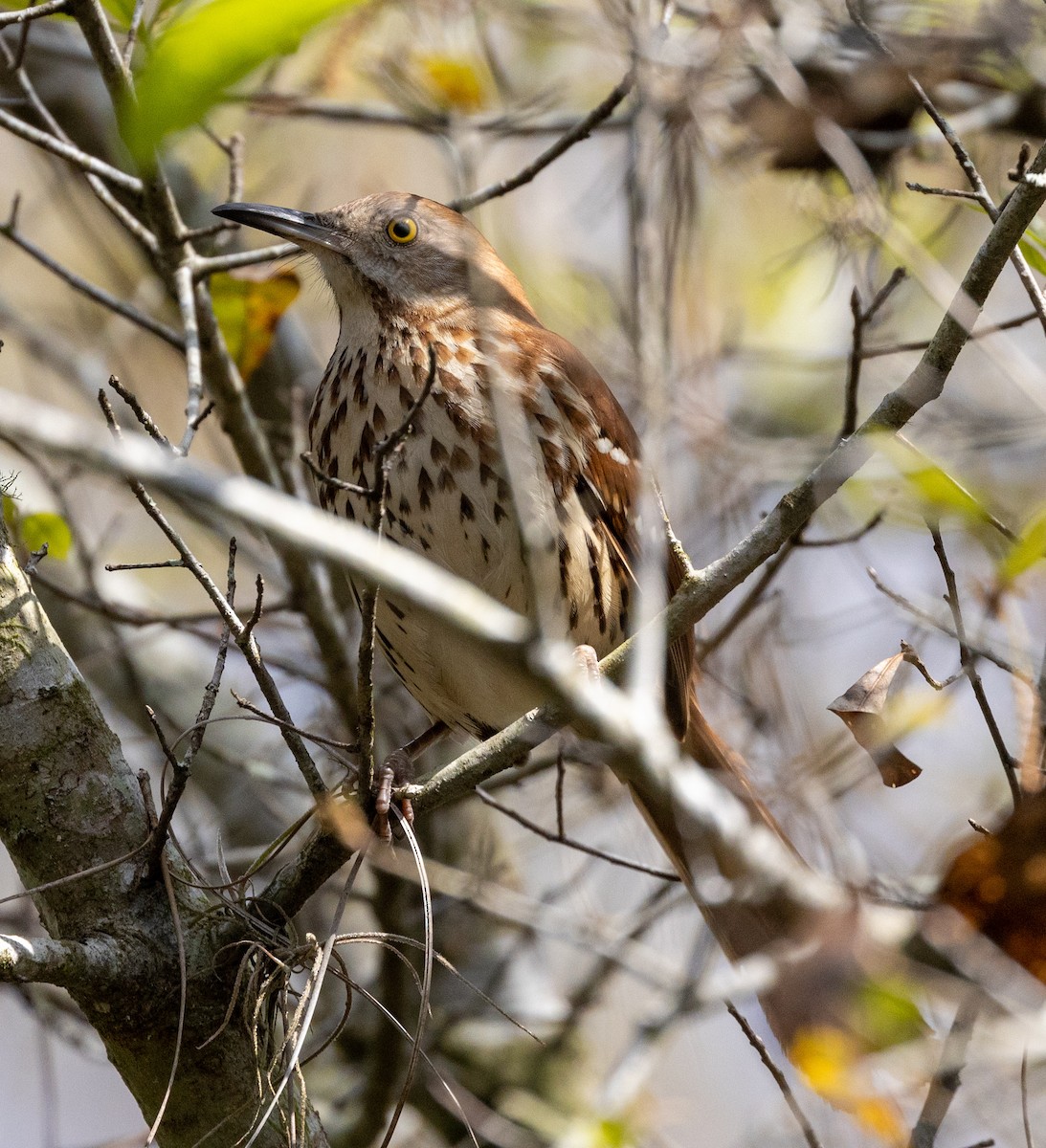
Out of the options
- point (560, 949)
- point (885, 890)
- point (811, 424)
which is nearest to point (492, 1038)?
point (560, 949)

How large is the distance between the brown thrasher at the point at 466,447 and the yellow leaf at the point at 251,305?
16 cm

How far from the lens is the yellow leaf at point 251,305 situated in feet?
A: 11.6

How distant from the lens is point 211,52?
4.19ft

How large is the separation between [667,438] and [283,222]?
1.31 meters

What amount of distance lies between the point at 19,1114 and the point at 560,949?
2.93m

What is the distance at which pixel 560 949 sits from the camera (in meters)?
5.57

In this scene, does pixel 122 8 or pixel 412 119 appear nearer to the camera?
pixel 122 8

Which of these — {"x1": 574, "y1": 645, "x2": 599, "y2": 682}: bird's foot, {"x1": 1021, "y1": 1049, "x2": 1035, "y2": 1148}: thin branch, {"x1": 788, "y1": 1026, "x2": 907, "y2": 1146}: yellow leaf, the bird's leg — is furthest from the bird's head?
{"x1": 1021, "y1": 1049, "x2": 1035, "y2": 1148}: thin branch

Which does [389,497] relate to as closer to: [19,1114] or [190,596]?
[190,596]

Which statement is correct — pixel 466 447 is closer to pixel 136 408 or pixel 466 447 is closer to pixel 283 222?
pixel 283 222

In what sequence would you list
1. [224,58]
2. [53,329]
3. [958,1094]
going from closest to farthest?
[224,58], [958,1094], [53,329]

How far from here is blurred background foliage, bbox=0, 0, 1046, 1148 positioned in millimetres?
3322

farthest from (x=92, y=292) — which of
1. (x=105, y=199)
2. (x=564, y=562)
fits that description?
(x=564, y=562)

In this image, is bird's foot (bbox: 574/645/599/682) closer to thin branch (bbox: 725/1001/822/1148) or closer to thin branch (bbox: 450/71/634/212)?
thin branch (bbox: 725/1001/822/1148)
